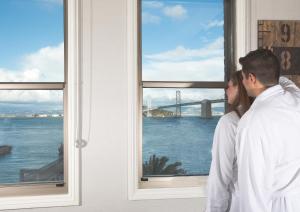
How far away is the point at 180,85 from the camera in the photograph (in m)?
2.92

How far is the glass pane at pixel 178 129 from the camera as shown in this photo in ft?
9.50

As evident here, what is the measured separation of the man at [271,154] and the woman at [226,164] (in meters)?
0.39

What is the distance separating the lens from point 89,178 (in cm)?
269

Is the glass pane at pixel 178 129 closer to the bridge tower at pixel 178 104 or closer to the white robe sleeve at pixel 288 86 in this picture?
the bridge tower at pixel 178 104

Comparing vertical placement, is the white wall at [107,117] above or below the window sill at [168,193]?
above

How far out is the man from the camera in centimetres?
159

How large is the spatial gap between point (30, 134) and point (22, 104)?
243 mm

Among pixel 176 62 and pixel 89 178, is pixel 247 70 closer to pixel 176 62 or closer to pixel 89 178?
pixel 176 62

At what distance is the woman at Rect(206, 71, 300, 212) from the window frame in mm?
709

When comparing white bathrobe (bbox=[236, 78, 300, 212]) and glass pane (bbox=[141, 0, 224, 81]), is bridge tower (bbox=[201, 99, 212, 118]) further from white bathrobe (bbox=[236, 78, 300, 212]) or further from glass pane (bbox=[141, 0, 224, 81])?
white bathrobe (bbox=[236, 78, 300, 212])

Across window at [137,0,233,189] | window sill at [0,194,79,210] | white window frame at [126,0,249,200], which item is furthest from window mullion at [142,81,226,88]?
window sill at [0,194,79,210]

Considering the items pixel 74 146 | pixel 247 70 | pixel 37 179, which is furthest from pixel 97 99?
pixel 247 70

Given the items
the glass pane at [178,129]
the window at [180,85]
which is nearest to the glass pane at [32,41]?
the window at [180,85]

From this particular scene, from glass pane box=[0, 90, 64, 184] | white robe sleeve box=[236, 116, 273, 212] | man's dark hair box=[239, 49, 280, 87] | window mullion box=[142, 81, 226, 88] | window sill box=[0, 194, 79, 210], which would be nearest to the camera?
white robe sleeve box=[236, 116, 273, 212]
